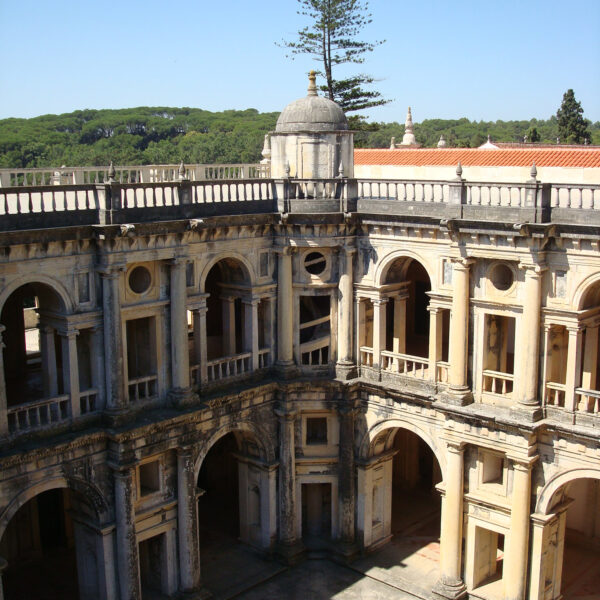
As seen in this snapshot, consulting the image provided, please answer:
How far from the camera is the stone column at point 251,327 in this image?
2666 centimetres

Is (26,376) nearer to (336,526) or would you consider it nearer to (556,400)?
(336,526)

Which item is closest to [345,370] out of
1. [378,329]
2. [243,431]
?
[378,329]

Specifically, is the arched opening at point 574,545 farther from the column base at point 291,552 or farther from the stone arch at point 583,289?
the column base at point 291,552

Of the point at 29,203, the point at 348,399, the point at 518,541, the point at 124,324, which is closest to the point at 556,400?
the point at 518,541

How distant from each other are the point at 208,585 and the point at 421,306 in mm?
14367

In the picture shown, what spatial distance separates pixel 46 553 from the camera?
93.3 ft

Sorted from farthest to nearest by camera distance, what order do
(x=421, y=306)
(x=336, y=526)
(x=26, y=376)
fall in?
Answer: (x=421, y=306) < (x=336, y=526) < (x=26, y=376)

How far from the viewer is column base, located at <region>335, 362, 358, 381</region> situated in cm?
2732

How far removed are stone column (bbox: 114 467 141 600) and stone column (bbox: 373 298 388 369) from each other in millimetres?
9049

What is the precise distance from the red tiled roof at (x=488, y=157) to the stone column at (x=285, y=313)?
7978mm

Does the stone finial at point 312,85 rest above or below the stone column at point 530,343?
above

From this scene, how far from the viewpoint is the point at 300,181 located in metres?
26.8

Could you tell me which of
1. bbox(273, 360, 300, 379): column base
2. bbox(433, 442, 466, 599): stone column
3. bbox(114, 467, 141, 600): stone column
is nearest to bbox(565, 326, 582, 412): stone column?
bbox(433, 442, 466, 599): stone column

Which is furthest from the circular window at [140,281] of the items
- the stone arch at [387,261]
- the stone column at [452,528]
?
the stone column at [452,528]
